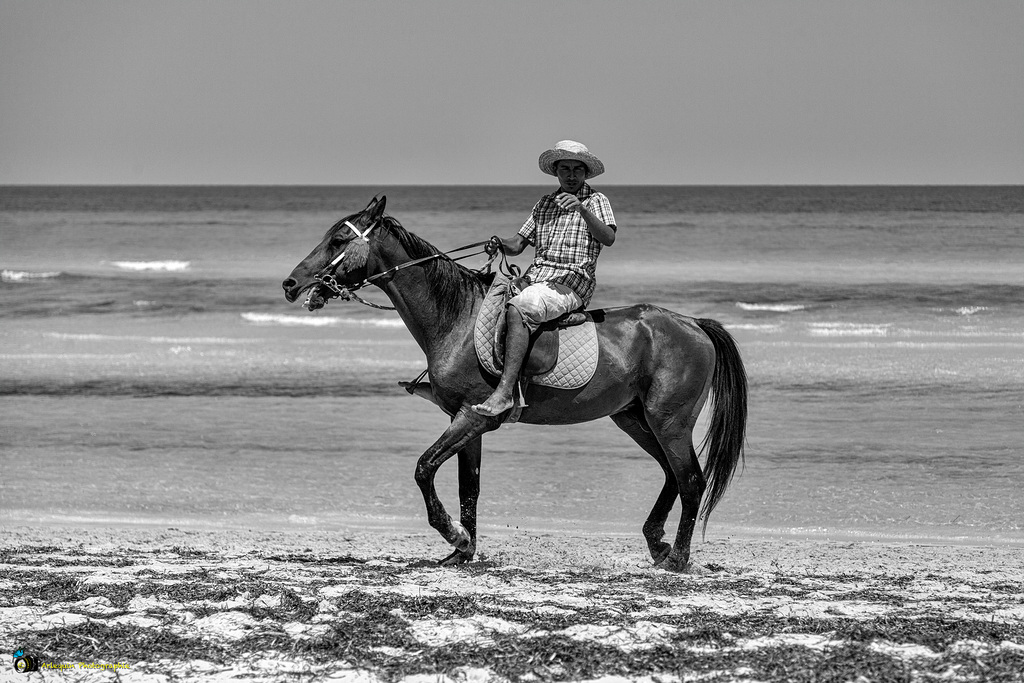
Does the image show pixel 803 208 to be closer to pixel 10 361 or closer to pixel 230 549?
pixel 10 361

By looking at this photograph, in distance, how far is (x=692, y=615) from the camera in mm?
4465

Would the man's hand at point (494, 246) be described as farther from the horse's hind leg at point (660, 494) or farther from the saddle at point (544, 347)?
the horse's hind leg at point (660, 494)

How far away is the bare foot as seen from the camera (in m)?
5.70

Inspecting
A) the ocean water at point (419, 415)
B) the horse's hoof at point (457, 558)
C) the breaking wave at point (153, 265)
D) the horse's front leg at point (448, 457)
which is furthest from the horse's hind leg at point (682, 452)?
the breaking wave at point (153, 265)

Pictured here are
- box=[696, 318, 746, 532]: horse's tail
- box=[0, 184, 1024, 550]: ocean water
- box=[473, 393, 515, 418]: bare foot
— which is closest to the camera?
box=[473, 393, 515, 418]: bare foot

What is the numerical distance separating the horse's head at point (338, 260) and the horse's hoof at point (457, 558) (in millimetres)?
1652

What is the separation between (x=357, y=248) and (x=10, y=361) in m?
10.9

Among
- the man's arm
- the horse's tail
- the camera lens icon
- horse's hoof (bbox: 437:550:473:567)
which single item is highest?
the man's arm

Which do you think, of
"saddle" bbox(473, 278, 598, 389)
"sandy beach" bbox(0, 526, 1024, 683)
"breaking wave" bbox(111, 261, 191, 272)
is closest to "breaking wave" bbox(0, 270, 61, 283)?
"breaking wave" bbox(111, 261, 191, 272)

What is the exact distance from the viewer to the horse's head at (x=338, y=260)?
5.71 metres

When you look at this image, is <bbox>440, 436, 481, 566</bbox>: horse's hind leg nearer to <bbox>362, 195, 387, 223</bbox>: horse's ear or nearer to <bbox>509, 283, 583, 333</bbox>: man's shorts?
<bbox>509, 283, 583, 333</bbox>: man's shorts

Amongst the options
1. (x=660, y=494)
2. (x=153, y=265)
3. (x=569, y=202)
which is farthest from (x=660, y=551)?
(x=153, y=265)

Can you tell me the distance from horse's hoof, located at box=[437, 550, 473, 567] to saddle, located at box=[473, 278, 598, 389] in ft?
3.53
